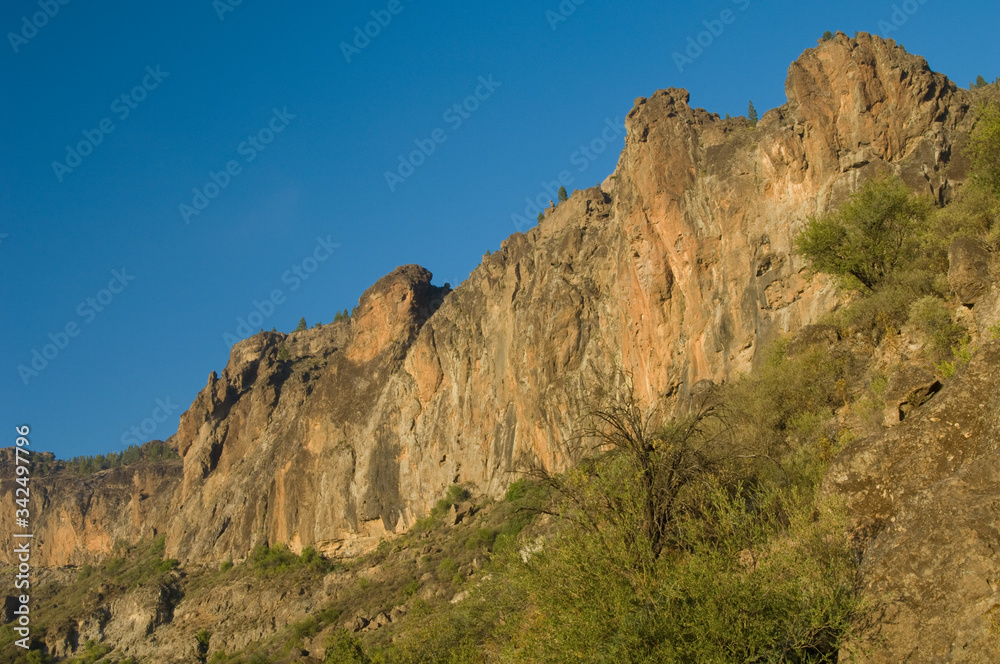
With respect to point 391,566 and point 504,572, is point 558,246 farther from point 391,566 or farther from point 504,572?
point 504,572

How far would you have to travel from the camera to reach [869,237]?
2975cm

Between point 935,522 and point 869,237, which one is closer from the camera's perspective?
point 935,522

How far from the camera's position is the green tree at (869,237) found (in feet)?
95.1

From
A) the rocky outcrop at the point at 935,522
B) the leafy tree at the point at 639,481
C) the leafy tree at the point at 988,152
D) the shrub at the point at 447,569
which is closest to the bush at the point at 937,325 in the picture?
the rocky outcrop at the point at 935,522

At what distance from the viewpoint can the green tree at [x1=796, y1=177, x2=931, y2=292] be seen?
29.0 meters

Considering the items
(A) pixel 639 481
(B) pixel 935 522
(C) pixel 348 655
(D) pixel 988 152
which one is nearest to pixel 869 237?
(D) pixel 988 152

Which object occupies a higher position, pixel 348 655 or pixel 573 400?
pixel 573 400

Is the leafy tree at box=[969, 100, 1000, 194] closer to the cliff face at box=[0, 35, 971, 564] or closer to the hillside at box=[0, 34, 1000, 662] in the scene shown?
the hillside at box=[0, 34, 1000, 662]

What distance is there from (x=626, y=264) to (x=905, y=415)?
4535cm

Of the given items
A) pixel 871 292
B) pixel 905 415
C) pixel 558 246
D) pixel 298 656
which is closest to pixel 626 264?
pixel 558 246

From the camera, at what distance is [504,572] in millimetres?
17766

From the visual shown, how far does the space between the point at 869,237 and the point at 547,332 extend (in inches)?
1596

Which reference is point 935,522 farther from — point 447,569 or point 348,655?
→ point 447,569

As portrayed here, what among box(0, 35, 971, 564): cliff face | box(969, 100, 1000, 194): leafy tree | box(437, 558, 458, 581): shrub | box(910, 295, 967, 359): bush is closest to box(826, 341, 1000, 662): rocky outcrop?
box(910, 295, 967, 359): bush
